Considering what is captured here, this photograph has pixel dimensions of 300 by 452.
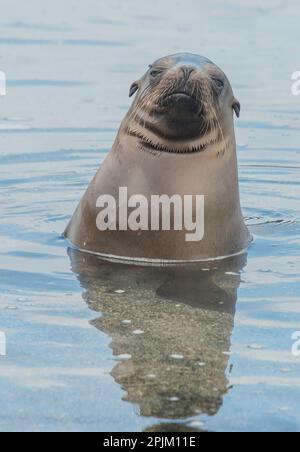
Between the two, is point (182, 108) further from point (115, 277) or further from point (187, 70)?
point (115, 277)

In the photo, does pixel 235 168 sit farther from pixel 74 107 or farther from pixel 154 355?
pixel 74 107

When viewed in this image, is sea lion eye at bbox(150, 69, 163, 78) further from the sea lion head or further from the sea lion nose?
the sea lion nose

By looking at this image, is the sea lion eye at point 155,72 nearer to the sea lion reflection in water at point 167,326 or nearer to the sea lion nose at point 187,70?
the sea lion nose at point 187,70

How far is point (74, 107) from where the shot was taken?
39.1ft

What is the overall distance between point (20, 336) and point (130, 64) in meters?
8.32

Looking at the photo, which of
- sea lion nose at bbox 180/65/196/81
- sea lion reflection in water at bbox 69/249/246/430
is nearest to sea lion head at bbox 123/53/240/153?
sea lion nose at bbox 180/65/196/81

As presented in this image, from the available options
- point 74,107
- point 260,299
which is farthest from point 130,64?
point 260,299

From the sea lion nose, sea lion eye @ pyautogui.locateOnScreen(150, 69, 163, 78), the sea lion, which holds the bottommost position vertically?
the sea lion

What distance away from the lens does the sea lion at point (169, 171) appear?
22.5 feet

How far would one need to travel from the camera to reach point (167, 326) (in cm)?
583

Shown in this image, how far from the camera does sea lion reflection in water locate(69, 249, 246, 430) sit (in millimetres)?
4924

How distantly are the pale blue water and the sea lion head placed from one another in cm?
76

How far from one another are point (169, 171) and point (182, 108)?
15.7 inches

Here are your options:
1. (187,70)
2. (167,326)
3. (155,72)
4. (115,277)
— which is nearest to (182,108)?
(187,70)
